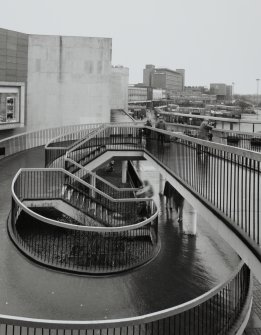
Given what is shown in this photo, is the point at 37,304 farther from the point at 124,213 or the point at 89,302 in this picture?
the point at 124,213

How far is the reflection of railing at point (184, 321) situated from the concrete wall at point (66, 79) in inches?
724

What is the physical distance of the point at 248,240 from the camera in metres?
6.03

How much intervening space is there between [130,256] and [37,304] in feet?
18.0

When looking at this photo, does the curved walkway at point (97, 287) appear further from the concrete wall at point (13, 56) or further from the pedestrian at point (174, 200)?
the concrete wall at point (13, 56)

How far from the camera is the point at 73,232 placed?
1429 cm

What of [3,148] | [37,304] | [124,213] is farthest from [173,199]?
[37,304]

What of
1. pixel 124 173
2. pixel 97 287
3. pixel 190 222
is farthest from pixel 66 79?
pixel 97 287

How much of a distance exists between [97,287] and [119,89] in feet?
128

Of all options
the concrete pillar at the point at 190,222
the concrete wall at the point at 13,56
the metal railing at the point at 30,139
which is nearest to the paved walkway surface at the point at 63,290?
the concrete pillar at the point at 190,222

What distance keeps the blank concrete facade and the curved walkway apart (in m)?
12.0

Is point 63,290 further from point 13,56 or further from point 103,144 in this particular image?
point 13,56

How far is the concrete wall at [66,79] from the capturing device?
85.9 ft

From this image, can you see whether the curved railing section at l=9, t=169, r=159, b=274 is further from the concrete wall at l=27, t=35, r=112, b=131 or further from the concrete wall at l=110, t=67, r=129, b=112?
the concrete wall at l=110, t=67, r=129, b=112

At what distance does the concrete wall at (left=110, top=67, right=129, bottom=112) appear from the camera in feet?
153
